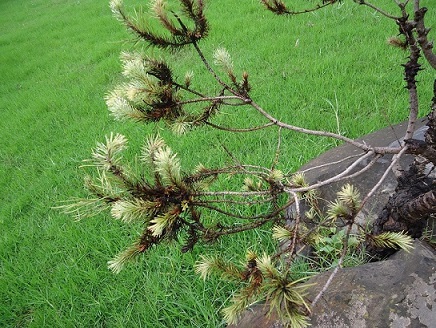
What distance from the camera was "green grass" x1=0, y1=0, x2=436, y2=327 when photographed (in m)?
2.21

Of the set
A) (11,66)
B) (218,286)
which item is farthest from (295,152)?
(11,66)

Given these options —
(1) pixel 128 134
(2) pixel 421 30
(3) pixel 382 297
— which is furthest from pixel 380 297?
(1) pixel 128 134

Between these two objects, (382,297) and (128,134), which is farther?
(128,134)

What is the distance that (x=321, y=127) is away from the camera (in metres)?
3.24

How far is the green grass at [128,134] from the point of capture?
87.1 inches

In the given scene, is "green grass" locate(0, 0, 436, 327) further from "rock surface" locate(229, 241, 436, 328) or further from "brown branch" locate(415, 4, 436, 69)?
"rock surface" locate(229, 241, 436, 328)

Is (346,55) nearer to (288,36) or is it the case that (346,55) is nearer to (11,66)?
(288,36)

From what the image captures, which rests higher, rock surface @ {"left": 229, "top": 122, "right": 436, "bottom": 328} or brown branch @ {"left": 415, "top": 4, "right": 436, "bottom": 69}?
brown branch @ {"left": 415, "top": 4, "right": 436, "bottom": 69}

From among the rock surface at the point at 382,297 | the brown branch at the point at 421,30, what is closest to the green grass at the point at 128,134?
the brown branch at the point at 421,30

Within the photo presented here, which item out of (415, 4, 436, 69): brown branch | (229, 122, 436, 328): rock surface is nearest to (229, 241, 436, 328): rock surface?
(229, 122, 436, 328): rock surface

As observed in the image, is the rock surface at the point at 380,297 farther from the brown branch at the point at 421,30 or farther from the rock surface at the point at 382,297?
the brown branch at the point at 421,30

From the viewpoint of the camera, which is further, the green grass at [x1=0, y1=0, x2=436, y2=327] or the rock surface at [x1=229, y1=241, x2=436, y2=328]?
the green grass at [x1=0, y1=0, x2=436, y2=327]

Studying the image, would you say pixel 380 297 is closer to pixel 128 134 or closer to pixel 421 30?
pixel 421 30

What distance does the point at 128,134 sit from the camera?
378 centimetres
